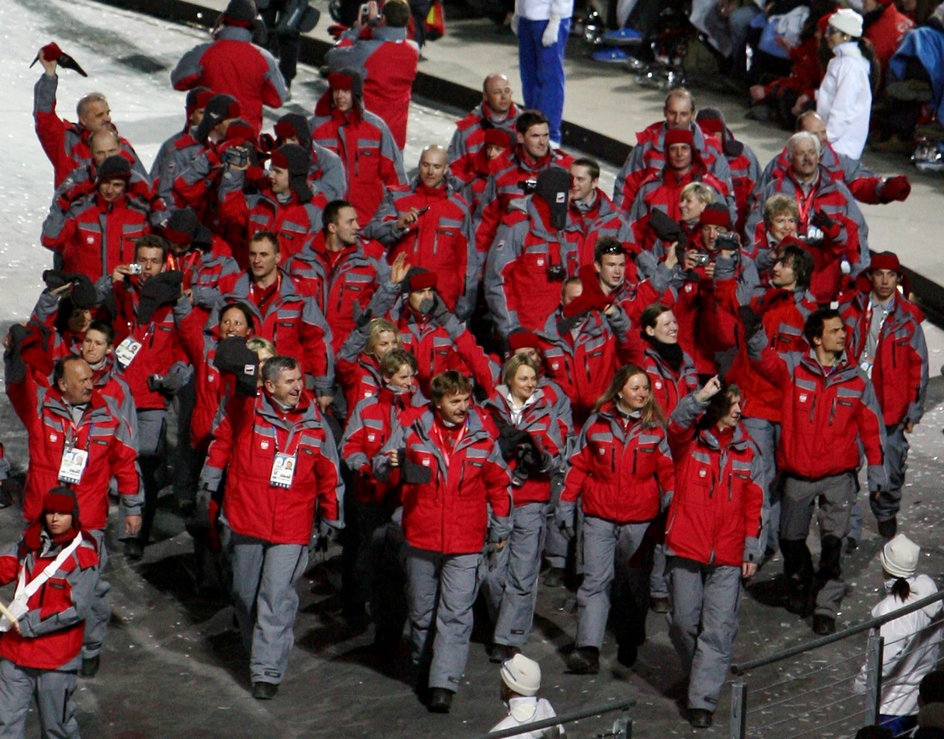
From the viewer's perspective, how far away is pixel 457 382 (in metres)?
9.86

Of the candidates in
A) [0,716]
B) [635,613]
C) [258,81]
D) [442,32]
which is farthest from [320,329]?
[442,32]

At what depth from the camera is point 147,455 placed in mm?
11406

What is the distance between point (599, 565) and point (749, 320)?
1.70 metres

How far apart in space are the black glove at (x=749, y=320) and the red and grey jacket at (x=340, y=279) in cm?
245

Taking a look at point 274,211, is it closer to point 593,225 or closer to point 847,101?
point 593,225

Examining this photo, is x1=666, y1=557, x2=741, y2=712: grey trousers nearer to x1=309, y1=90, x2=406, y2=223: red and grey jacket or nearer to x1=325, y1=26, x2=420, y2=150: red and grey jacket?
x1=309, y1=90, x2=406, y2=223: red and grey jacket

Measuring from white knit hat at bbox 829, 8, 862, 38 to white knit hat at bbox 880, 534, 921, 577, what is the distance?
668 cm

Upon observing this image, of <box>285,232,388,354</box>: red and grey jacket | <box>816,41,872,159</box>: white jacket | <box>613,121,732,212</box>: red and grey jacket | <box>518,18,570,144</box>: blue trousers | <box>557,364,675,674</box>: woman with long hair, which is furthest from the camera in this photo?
<box>518,18,570,144</box>: blue trousers

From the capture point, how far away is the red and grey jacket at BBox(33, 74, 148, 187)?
13.6 m

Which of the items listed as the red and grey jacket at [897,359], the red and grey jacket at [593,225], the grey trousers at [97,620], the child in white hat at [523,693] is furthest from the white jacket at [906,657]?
the red and grey jacket at [593,225]

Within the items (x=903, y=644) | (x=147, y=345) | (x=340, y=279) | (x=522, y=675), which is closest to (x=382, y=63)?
(x=340, y=279)

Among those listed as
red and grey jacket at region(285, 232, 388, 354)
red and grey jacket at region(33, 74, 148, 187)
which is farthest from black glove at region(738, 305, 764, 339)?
red and grey jacket at region(33, 74, 148, 187)

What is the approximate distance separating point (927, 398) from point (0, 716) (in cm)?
758

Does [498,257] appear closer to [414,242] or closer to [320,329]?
[414,242]
